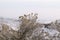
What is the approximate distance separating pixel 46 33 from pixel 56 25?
173 millimetres

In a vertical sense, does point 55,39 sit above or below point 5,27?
below

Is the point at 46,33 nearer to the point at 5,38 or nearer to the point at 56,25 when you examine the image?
the point at 56,25

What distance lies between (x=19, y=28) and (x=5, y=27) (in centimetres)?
13

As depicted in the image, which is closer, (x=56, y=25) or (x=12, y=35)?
(x=12, y=35)

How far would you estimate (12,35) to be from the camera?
5.61ft

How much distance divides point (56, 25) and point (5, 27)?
0.52 meters

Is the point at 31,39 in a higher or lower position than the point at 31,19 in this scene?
lower

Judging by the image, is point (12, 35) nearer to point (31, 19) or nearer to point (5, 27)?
point (5, 27)

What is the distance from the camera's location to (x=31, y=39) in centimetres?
167

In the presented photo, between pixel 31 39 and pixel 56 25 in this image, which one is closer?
pixel 31 39

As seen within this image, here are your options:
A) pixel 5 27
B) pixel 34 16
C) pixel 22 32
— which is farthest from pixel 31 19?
pixel 5 27

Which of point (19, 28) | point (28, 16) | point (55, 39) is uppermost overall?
point (28, 16)

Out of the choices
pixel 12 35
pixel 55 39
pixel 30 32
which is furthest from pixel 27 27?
pixel 55 39

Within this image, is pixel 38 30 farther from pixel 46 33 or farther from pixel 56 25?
pixel 56 25
